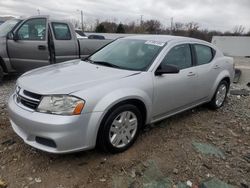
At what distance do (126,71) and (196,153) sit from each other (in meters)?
1.52

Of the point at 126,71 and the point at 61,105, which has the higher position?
the point at 126,71

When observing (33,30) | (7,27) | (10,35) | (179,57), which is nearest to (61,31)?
(33,30)

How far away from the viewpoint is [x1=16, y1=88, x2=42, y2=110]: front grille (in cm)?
295

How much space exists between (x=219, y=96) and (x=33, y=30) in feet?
15.7

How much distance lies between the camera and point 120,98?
10.3ft

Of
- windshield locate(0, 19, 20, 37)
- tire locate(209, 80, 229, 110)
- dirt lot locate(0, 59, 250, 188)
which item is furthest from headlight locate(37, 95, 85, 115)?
windshield locate(0, 19, 20, 37)

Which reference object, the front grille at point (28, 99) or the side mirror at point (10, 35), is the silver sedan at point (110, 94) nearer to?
the front grille at point (28, 99)

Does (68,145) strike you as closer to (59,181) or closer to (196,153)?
(59,181)

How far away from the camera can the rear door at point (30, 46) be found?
252 inches

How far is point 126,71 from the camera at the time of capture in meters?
3.55

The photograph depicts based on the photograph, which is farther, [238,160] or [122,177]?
[238,160]

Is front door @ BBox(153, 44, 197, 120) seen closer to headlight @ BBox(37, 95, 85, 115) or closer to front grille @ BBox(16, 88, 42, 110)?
headlight @ BBox(37, 95, 85, 115)

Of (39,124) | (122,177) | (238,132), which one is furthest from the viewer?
(238,132)

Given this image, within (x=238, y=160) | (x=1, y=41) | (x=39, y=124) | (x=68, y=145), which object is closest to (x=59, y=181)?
(x=68, y=145)
